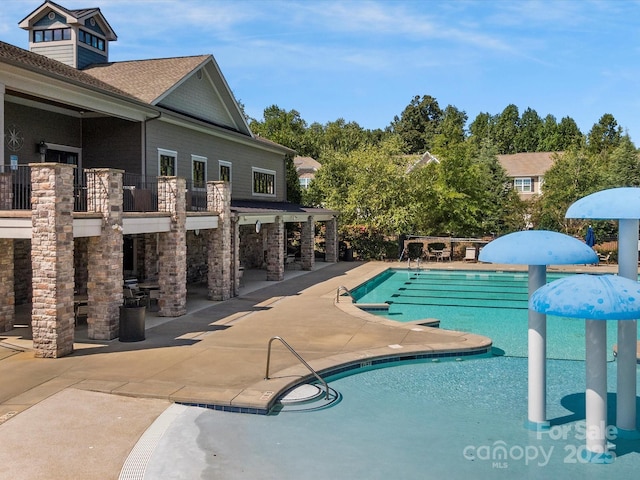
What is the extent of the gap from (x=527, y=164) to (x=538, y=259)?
5075cm

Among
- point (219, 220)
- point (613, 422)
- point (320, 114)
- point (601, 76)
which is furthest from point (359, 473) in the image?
point (320, 114)

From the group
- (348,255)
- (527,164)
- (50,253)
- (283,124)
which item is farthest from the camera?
(283,124)

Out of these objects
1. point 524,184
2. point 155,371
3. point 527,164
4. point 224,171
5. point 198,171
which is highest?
point 527,164

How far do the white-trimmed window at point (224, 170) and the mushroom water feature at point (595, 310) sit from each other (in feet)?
58.6

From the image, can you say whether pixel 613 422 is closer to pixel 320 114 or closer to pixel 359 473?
pixel 359 473

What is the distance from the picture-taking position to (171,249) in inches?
613

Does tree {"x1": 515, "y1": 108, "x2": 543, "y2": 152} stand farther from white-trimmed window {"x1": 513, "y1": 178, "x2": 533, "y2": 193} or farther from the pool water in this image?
the pool water

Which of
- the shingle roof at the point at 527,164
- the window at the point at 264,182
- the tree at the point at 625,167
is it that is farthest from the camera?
the shingle roof at the point at 527,164

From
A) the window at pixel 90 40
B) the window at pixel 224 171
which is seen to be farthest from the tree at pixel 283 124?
the window at pixel 224 171

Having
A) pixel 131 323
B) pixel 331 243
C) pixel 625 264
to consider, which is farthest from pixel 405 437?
pixel 331 243

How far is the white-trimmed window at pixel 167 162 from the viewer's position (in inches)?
759

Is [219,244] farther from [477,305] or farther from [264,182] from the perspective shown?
[264,182]

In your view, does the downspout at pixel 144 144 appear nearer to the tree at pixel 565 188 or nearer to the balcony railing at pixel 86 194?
the balcony railing at pixel 86 194

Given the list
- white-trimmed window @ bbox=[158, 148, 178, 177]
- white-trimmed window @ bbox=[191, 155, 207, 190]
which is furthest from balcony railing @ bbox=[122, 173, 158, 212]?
white-trimmed window @ bbox=[191, 155, 207, 190]
